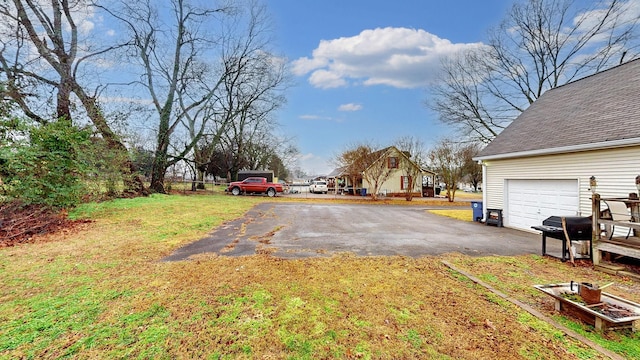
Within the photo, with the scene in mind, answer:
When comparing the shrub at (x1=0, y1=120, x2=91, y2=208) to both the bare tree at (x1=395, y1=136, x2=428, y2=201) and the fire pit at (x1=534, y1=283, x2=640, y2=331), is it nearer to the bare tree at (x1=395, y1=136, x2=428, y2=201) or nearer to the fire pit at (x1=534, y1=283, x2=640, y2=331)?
→ the fire pit at (x1=534, y1=283, x2=640, y2=331)

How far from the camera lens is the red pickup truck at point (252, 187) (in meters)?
22.0

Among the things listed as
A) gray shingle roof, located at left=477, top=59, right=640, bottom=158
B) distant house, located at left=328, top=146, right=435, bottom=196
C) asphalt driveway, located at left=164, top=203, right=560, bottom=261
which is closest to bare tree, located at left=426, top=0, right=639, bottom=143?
distant house, located at left=328, top=146, right=435, bottom=196

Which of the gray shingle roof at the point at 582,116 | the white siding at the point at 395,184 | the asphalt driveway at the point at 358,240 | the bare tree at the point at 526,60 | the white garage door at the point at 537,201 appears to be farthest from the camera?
the white siding at the point at 395,184

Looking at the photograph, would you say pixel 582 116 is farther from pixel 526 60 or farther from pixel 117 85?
pixel 117 85

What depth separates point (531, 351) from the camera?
92.2 inches

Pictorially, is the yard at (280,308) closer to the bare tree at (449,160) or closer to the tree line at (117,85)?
the tree line at (117,85)

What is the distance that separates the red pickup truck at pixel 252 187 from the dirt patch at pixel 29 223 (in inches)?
551

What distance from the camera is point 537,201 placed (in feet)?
26.8

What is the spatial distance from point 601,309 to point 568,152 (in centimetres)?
633

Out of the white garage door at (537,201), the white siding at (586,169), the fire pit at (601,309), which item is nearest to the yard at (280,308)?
the fire pit at (601,309)

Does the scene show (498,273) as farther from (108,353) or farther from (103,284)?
(103,284)

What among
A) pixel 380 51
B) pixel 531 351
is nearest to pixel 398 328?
pixel 531 351

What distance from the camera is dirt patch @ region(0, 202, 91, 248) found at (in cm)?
595

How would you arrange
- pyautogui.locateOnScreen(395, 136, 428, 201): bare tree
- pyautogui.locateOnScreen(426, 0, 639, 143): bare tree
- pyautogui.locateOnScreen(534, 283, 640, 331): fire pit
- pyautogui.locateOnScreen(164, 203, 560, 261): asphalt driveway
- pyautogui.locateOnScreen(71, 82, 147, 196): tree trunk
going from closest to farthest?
pyautogui.locateOnScreen(534, 283, 640, 331): fire pit → pyautogui.locateOnScreen(164, 203, 560, 261): asphalt driveway → pyautogui.locateOnScreen(71, 82, 147, 196): tree trunk → pyautogui.locateOnScreen(426, 0, 639, 143): bare tree → pyautogui.locateOnScreen(395, 136, 428, 201): bare tree
